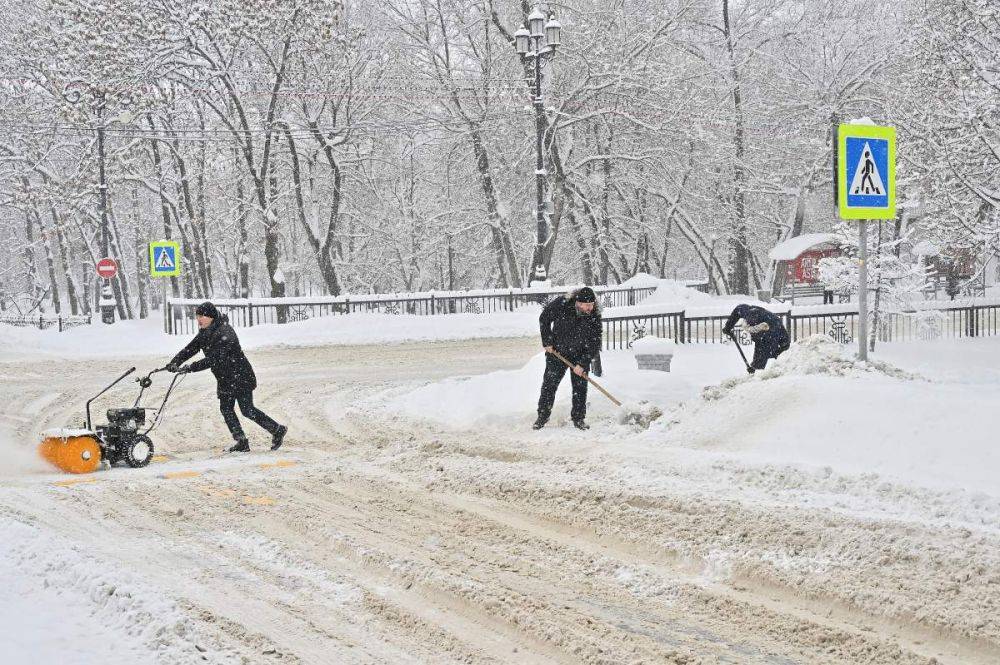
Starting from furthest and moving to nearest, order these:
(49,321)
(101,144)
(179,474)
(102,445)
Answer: (49,321) < (101,144) < (102,445) < (179,474)

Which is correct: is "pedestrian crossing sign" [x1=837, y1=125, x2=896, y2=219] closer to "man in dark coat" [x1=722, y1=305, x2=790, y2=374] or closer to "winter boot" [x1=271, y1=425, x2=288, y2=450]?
"man in dark coat" [x1=722, y1=305, x2=790, y2=374]

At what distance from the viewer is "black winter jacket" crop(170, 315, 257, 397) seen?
10.4 metres

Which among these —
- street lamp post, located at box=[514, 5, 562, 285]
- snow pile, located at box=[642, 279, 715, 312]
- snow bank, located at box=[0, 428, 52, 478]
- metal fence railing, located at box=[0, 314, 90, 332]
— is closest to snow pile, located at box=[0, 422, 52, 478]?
snow bank, located at box=[0, 428, 52, 478]

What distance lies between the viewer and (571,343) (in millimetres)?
11039

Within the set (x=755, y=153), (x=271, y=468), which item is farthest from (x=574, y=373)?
(x=755, y=153)

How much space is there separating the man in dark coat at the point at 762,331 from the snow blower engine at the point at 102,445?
278 inches

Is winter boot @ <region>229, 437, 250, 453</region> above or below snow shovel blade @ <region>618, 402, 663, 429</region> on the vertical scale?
below

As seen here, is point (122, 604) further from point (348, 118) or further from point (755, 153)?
point (755, 153)

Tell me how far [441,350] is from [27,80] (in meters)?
21.4

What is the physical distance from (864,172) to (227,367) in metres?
6.62

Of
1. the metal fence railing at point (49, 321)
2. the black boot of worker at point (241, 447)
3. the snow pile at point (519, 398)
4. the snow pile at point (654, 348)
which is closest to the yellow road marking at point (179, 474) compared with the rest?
the black boot of worker at point (241, 447)

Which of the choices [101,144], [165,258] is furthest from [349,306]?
[101,144]

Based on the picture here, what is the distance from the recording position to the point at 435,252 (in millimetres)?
41156

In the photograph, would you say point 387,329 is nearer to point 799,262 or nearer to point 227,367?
point 227,367
